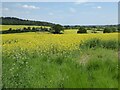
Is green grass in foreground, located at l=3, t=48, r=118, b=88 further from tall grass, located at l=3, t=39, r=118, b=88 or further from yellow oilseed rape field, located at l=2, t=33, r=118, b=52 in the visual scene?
yellow oilseed rape field, located at l=2, t=33, r=118, b=52

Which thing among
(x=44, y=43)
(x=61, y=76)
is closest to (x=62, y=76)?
(x=61, y=76)

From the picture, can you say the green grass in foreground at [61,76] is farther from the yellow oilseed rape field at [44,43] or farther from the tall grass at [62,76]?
the yellow oilseed rape field at [44,43]

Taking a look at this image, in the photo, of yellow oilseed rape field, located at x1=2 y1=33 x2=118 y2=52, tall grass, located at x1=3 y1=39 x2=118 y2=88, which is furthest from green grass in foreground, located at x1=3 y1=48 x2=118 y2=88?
yellow oilseed rape field, located at x1=2 y1=33 x2=118 y2=52

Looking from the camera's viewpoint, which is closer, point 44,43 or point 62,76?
point 62,76

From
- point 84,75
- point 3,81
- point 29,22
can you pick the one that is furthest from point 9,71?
point 29,22

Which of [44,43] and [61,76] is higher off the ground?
[44,43]

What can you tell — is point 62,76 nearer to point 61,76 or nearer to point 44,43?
point 61,76

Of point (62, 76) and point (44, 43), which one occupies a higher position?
point (44, 43)

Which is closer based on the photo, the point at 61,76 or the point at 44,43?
the point at 61,76

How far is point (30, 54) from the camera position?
8.87 m

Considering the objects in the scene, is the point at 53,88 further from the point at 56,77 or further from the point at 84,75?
the point at 84,75

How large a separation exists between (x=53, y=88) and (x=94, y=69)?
175 cm

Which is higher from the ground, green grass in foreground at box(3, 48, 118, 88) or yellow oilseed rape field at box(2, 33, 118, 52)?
yellow oilseed rape field at box(2, 33, 118, 52)

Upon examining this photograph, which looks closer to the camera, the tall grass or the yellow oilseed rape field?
the tall grass
